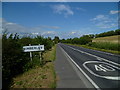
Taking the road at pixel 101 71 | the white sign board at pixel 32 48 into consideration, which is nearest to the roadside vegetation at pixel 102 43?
the road at pixel 101 71

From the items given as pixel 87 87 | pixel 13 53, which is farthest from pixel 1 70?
pixel 87 87

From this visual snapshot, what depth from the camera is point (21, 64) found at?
29.8 feet

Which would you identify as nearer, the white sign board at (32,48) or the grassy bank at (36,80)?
the grassy bank at (36,80)

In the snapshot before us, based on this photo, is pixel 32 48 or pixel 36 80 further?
pixel 32 48

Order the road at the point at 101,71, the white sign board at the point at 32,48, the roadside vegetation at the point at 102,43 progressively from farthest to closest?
the roadside vegetation at the point at 102,43
the white sign board at the point at 32,48
the road at the point at 101,71

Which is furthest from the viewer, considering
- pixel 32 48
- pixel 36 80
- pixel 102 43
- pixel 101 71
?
pixel 102 43

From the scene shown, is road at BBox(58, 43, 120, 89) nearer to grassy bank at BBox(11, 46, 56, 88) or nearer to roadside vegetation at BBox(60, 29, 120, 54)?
grassy bank at BBox(11, 46, 56, 88)

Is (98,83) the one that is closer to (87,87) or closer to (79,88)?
(87,87)

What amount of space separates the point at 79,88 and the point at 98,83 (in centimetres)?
126

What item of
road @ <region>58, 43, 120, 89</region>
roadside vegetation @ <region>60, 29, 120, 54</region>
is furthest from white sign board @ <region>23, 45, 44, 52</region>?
roadside vegetation @ <region>60, 29, 120, 54</region>

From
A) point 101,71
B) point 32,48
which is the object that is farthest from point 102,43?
point 32,48

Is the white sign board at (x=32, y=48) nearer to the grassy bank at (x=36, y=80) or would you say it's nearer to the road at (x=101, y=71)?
the grassy bank at (x=36, y=80)

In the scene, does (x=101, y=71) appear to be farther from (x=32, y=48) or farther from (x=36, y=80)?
(x=32, y=48)

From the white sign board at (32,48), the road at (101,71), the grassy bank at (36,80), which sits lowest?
the grassy bank at (36,80)
